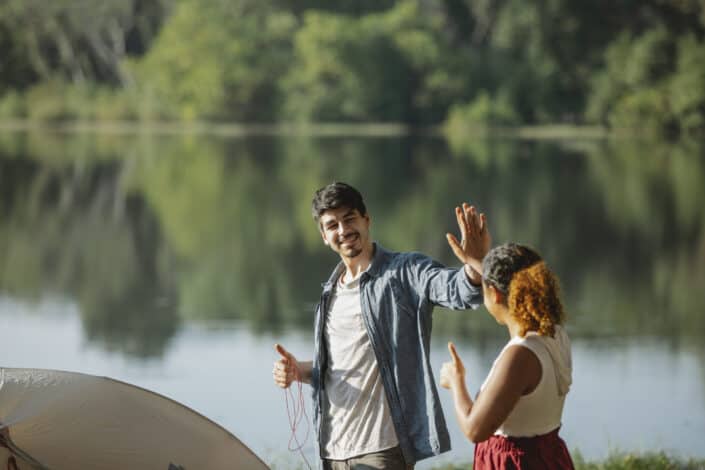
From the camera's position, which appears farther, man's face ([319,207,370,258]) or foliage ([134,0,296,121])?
foliage ([134,0,296,121])

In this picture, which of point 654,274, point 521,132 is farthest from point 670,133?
point 654,274

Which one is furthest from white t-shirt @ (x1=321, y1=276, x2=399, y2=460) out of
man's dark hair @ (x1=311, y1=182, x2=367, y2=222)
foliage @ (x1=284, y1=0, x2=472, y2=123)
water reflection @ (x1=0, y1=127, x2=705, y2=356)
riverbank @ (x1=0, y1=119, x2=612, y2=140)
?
foliage @ (x1=284, y1=0, x2=472, y2=123)

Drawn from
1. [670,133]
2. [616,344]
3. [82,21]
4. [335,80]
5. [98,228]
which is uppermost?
[82,21]

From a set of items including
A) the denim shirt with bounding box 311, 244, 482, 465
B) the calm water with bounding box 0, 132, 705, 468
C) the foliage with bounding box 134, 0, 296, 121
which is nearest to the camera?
the denim shirt with bounding box 311, 244, 482, 465

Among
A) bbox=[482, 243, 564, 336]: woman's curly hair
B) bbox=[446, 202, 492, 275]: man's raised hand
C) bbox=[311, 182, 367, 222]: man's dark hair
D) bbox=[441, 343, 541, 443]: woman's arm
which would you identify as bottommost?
bbox=[441, 343, 541, 443]: woman's arm

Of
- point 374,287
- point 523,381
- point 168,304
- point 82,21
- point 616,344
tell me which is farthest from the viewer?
point 82,21

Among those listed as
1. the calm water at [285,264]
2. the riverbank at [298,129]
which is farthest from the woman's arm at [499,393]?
the riverbank at [298,129]

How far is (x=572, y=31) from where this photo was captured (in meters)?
69.8

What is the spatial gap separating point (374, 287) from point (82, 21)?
7595 cm

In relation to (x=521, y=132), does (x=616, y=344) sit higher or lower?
lower

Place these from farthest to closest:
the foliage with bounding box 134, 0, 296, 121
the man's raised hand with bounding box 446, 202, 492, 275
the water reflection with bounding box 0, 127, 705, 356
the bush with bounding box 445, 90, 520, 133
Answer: the foliage with bounding box 134, 0, 296, 121 → the bush with bounding box 445, 90, 520, 133 → the water reflection with bounding box 0, 127, 705, 356 → the man's raised hand with bounding box 446, 202, 492, 275

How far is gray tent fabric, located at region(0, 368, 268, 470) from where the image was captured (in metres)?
4.23

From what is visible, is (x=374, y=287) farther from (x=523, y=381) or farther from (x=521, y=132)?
(x=521, y=132)

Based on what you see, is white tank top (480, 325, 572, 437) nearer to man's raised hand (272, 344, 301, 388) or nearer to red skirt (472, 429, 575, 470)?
red skirt (472, 429, 575, 470)
